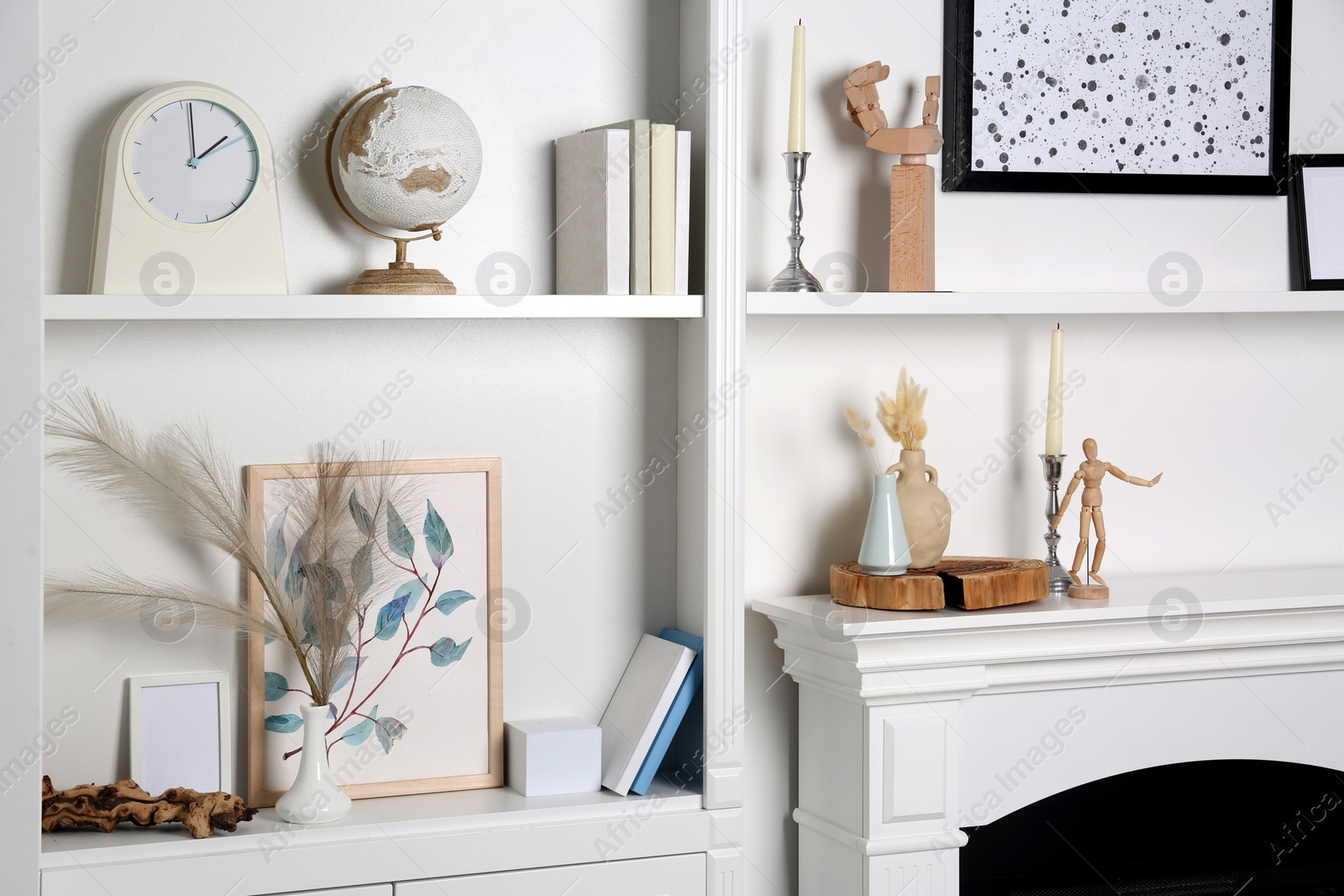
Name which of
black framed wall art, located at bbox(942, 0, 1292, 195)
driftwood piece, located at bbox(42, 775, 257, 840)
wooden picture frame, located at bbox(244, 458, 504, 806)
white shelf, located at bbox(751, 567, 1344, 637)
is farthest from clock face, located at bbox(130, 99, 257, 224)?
black framed wall art, located at bbox(942, 0, 1292, 195)

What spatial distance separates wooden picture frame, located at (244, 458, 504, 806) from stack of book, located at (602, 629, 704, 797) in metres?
0.17

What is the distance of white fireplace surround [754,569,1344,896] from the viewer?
1721 millimetres

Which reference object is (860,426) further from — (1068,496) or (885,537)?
(1068,496)

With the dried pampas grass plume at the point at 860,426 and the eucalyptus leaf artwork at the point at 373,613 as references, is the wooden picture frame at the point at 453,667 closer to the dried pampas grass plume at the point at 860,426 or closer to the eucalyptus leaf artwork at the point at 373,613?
the eucalyptus leaf artwork at the point at 373,613

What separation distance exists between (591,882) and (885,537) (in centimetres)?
62

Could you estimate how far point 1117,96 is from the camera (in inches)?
80.3

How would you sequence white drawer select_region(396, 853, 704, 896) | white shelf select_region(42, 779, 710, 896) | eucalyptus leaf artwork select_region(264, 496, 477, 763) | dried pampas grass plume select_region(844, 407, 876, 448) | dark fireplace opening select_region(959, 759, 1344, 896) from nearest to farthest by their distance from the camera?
white shelf select_region(42, 779, 710, 896) → white drawer select_region(396, 853, 704, 896) → eucalyptus leaf artwork select_region(264, 496, 477, 763) → dried pampas grass plume select_region(844, 407, 876, 448) → dark fireplace opening select_region(959, 759, 1344, 896)

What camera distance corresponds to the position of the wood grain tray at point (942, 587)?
1.74m

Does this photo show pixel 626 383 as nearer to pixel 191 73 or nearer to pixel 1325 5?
pixel 191 73

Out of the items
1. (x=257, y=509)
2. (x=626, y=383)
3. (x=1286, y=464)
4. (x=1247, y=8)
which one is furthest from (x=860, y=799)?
(x=1247, y=8)

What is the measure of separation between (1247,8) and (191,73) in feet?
5.56

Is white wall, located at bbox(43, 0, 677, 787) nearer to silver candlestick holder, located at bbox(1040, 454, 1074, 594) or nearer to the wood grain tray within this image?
the wood grain tray

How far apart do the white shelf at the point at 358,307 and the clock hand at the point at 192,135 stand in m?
0.20

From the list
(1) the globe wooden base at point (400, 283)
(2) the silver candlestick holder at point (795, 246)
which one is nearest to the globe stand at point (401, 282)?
(1) the globe wooden base at point (400, 283)
